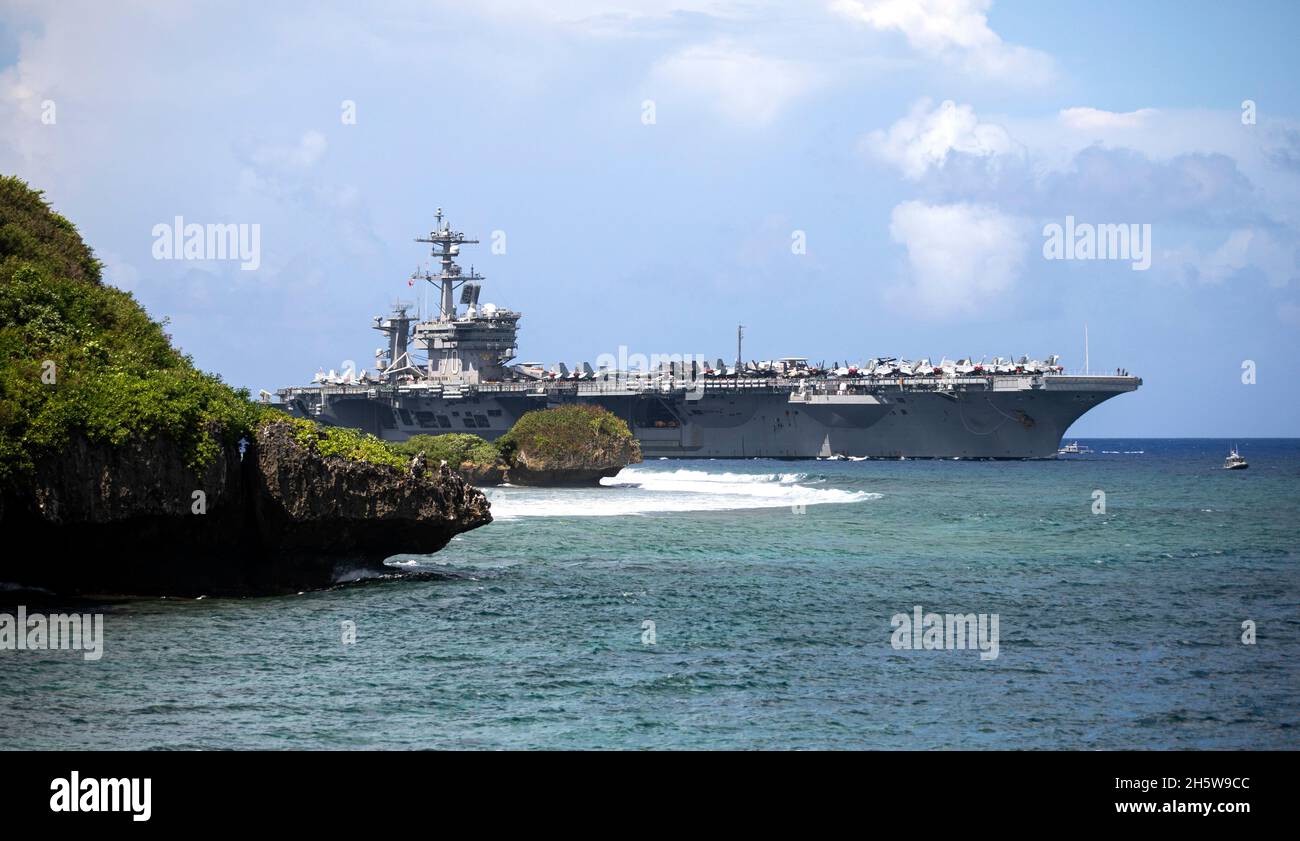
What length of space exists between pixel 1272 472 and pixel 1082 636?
65610mm

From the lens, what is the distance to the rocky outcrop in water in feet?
54.2

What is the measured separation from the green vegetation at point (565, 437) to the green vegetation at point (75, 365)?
26.1 meters

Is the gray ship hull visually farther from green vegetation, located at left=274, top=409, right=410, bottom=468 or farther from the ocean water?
green vegetation, located at left=274, top=409, right=410, bottom=468

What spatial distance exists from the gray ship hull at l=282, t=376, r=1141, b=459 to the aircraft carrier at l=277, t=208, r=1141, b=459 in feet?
0.27

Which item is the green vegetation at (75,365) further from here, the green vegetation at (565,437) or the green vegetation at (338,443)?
the green vegetation at (565,437)

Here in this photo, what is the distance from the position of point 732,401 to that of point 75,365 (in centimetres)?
6039

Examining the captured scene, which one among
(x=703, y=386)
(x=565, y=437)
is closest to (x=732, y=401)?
(x=703, y=386)

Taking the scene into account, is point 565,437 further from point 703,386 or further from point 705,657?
point 705,657

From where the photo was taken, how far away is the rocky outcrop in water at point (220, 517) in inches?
651

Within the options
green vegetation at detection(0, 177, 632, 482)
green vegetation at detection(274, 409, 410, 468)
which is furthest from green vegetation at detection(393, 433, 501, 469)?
green vegetation at detection(274, 409, 410, 468)
